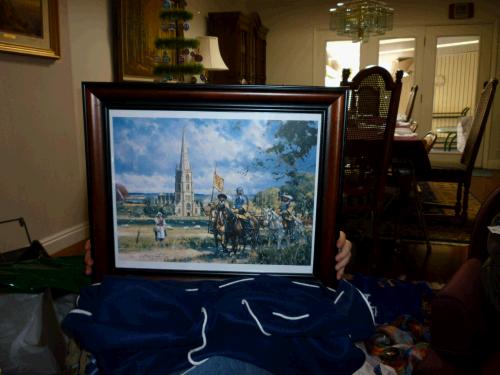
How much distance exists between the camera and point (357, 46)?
702cm

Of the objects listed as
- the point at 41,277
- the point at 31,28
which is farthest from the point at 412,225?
the point at 41,277

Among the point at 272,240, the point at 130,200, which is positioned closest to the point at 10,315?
the point at 130,200

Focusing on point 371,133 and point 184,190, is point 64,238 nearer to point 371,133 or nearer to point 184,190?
point 371,133

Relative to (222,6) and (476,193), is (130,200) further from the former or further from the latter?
(222,6)

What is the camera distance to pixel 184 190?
28.1 inches

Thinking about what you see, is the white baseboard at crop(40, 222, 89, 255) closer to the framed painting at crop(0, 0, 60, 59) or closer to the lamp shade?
the framed painting at crop(0, 0, 60, 59)

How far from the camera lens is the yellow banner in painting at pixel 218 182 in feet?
2.32

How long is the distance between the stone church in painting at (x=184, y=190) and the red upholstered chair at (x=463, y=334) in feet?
1.91

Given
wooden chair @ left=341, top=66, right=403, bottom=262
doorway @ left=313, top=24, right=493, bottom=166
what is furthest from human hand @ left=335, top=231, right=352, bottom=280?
doorway @ left=313, top=24, right=493, bottom=166

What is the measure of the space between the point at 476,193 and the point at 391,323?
3.80 metres

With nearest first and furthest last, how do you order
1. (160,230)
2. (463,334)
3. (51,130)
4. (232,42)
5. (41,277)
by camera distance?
(160,230) → (463,334) → (41,277) → (51,130) → (232,42)

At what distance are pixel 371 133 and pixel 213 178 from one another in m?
2.02

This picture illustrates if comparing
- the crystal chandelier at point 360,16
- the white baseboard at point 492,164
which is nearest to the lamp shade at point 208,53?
the crystal chandelier at point 360,16

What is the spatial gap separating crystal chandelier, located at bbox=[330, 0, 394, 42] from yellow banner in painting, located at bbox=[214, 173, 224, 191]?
4.14 metres
